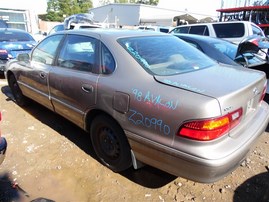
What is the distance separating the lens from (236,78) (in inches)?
98.2

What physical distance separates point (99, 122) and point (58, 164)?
2.69ft

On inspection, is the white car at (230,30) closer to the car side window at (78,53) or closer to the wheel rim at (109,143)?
the car side window at (78,53)

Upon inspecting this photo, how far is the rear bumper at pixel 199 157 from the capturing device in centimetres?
203

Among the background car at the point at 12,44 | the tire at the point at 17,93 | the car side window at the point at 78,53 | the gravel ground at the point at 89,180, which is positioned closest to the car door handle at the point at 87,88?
the car side window at the point at 78,53

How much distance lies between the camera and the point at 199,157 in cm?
202

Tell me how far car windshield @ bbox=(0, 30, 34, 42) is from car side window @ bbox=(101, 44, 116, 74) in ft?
19.3

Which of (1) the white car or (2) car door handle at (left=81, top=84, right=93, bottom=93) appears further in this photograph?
(1) the white car

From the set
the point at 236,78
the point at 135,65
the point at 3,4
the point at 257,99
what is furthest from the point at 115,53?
the point at 3,4

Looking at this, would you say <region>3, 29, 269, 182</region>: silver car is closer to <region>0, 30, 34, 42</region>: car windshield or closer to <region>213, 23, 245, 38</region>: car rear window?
<region>0, 30, 34, 42</region>: car windshield

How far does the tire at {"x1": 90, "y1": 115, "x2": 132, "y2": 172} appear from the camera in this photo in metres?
2.70

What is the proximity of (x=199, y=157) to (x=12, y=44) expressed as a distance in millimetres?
6958

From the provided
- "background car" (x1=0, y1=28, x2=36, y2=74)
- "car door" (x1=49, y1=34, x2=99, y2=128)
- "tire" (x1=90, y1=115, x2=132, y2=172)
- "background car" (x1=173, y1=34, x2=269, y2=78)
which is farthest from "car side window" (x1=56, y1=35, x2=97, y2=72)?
"background car" (x1=0, y1=28, x2=36, y2=74)

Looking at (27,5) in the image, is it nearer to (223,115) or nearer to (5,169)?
(5,169)

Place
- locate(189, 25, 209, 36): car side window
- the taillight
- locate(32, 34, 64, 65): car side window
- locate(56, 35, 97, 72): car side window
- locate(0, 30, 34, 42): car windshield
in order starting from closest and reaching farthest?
the taillight < locate(56, 35, 97, 72): car side window < locate(32, 34, 64, 65): car side window < locate(0, 30, 34, 42): car windshield < locate(189, 25, 209, 36): car side window
